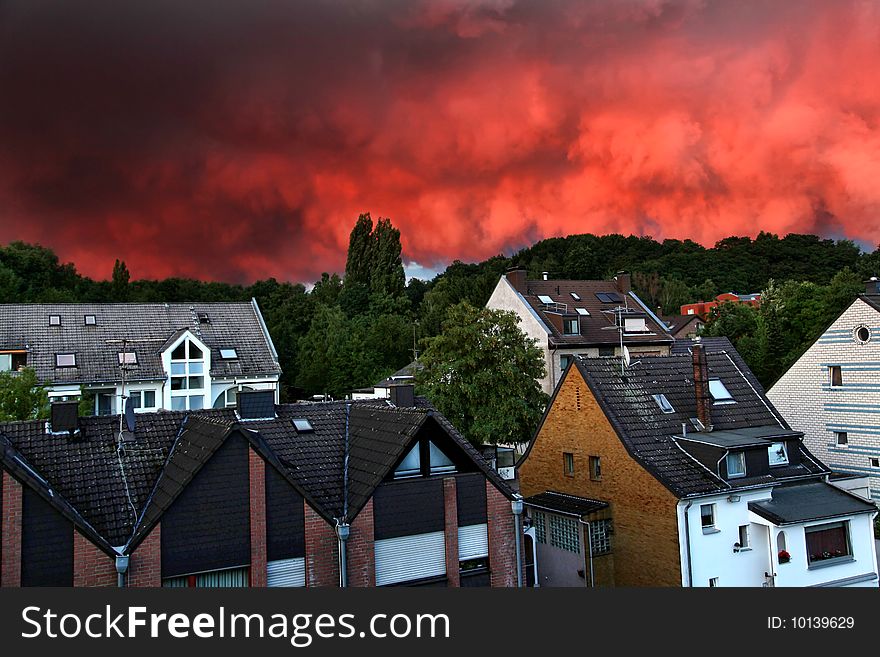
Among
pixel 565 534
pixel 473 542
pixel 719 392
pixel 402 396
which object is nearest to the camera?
pixel 473 542

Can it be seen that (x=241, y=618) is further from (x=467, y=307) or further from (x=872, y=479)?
(x=872, y=479)

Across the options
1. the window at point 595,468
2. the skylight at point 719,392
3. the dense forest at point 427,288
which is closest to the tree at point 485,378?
the dense forest at point 427,288

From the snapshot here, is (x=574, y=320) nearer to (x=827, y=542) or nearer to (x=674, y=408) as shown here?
(x=674, y=408)

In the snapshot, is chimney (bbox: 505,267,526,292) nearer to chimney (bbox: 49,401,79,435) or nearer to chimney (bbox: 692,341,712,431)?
chimney (bbox: 692,341,712,431)

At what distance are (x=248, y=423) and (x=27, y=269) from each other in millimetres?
67590

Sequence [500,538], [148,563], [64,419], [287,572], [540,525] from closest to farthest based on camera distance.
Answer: [148,563]
[287,572]
[64,419]
[500,538]
[540,525]

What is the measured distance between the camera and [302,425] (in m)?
17.7

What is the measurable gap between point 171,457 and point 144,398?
24.4 m

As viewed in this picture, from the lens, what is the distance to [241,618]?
916cm

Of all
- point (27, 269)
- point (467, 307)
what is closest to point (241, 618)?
point (467, 307)

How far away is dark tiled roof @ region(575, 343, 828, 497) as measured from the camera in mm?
19547

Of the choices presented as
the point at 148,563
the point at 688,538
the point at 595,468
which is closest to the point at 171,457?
the point at 148,563

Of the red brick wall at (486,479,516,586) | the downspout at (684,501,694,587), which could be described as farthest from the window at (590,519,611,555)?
the red brick wall at (486,479,516,586)

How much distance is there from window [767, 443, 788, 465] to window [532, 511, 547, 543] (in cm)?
770
